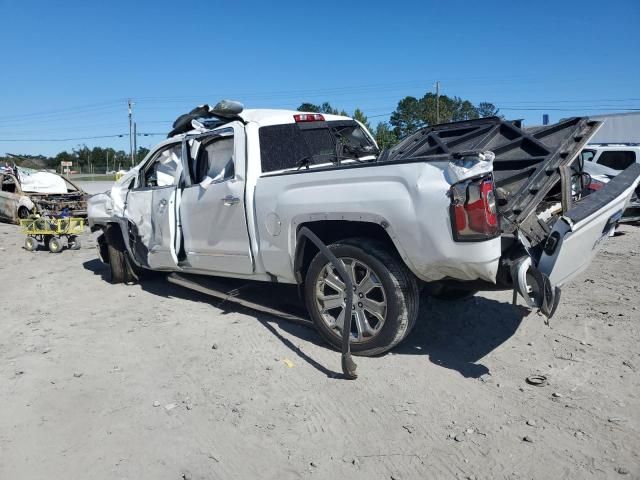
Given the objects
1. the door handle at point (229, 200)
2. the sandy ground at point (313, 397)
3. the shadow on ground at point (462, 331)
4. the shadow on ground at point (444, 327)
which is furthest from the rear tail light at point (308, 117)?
the shadow on ground at point (462, 331)

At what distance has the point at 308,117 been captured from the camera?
224 inches

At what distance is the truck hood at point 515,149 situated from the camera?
3.95 metres

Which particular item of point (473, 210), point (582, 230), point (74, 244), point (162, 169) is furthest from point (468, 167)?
point (74, 244)

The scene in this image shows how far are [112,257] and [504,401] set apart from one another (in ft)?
17.9

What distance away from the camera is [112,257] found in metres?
7.15

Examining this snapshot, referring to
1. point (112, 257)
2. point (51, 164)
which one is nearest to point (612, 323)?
point (112, 257)

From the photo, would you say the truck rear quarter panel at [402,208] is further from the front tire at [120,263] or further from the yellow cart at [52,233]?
the yellow cart at [52,233]

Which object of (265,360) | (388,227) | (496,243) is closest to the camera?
(496,243)

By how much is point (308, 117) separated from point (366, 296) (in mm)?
2399

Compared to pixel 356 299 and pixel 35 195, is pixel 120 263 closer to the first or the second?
pixel 356 299

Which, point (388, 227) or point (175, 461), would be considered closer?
point (175, 461)

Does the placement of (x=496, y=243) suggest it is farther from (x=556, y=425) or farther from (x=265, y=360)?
(x=265, y=360)

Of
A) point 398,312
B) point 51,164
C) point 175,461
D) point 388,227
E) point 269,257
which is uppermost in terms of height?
point 51,164

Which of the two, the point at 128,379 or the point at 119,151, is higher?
the point at 119,151
